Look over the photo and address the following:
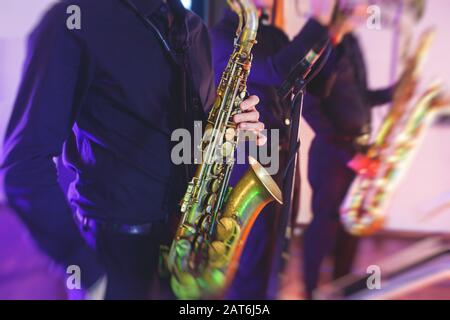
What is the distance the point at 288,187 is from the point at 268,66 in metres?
0.53

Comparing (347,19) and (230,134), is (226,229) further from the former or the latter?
(347,19)

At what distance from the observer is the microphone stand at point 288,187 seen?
1.61 m

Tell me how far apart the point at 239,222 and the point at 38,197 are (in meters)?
0.75

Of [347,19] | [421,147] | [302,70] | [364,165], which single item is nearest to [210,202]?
[302,70]

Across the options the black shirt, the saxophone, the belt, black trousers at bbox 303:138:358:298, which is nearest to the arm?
the black shirt

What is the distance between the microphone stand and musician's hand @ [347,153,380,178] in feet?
1.46

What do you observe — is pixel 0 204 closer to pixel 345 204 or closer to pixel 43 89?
pixel 43 89

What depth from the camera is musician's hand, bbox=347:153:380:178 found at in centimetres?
204

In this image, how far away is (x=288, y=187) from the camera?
5.46 ft

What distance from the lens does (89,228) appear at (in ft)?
4.25

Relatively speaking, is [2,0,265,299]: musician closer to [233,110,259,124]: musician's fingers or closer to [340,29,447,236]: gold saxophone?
[233,110,259,124]: musician's fingers

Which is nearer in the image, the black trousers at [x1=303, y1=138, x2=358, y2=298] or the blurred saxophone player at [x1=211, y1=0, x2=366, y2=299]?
the blurred saxophone player at [x1=211, y1=0, x2=366, y2=299]
